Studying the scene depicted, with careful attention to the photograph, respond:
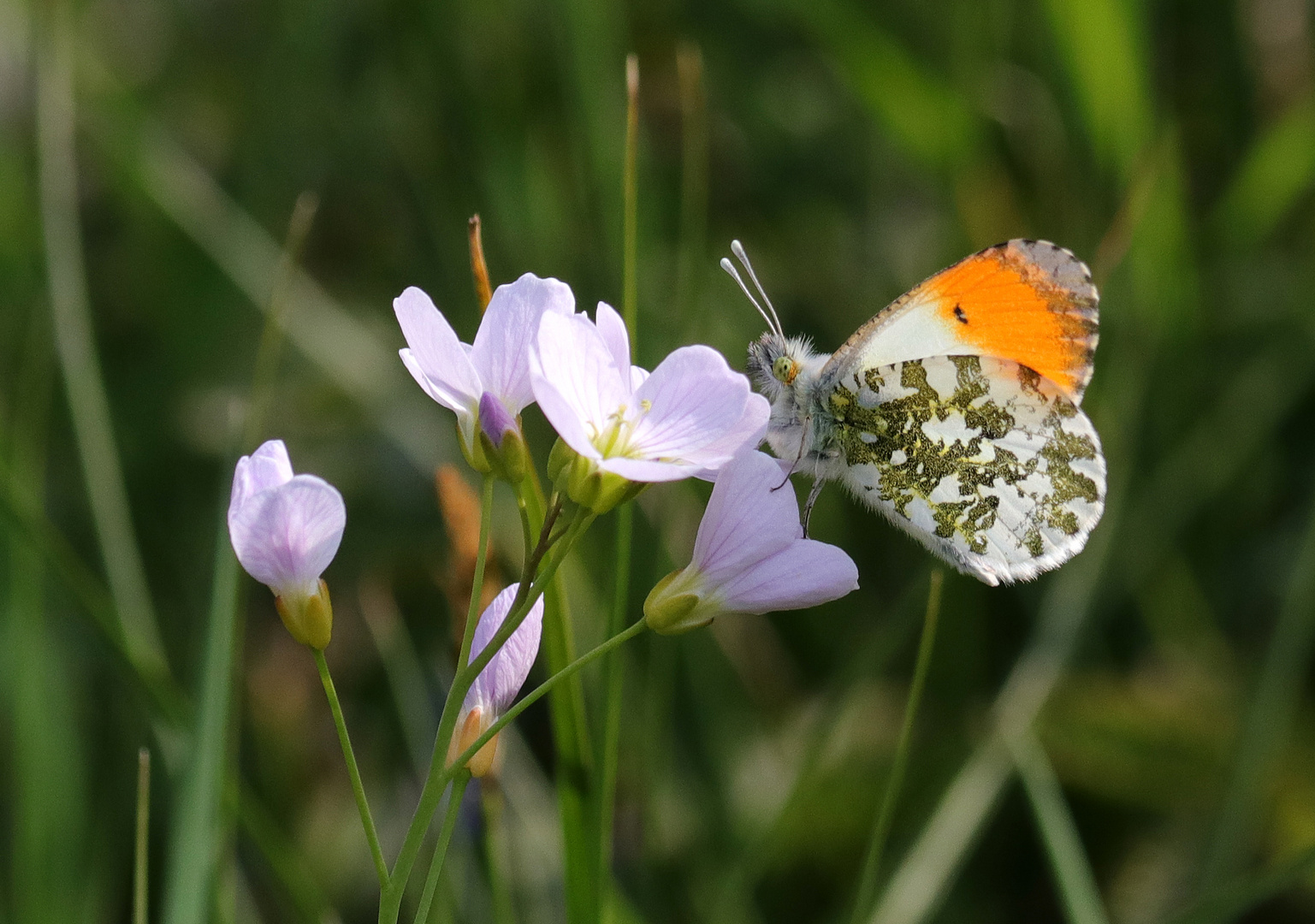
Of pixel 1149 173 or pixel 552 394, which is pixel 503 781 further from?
pixel 1149 173

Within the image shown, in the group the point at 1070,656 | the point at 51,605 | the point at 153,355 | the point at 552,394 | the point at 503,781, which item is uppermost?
the point at 552,394

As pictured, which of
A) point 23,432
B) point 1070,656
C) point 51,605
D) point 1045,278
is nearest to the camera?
point 1045,278

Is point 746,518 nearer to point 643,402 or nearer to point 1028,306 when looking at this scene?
point 643,402

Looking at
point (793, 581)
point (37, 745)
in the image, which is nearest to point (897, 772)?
point (793, 581)

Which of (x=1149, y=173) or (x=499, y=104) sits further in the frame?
(x=499, y=104)

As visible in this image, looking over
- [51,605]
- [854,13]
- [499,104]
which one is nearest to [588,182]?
[499,104]

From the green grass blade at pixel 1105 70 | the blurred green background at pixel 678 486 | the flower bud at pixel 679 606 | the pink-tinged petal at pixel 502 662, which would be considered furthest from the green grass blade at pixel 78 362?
the green grass blade at pixel 1105 70
